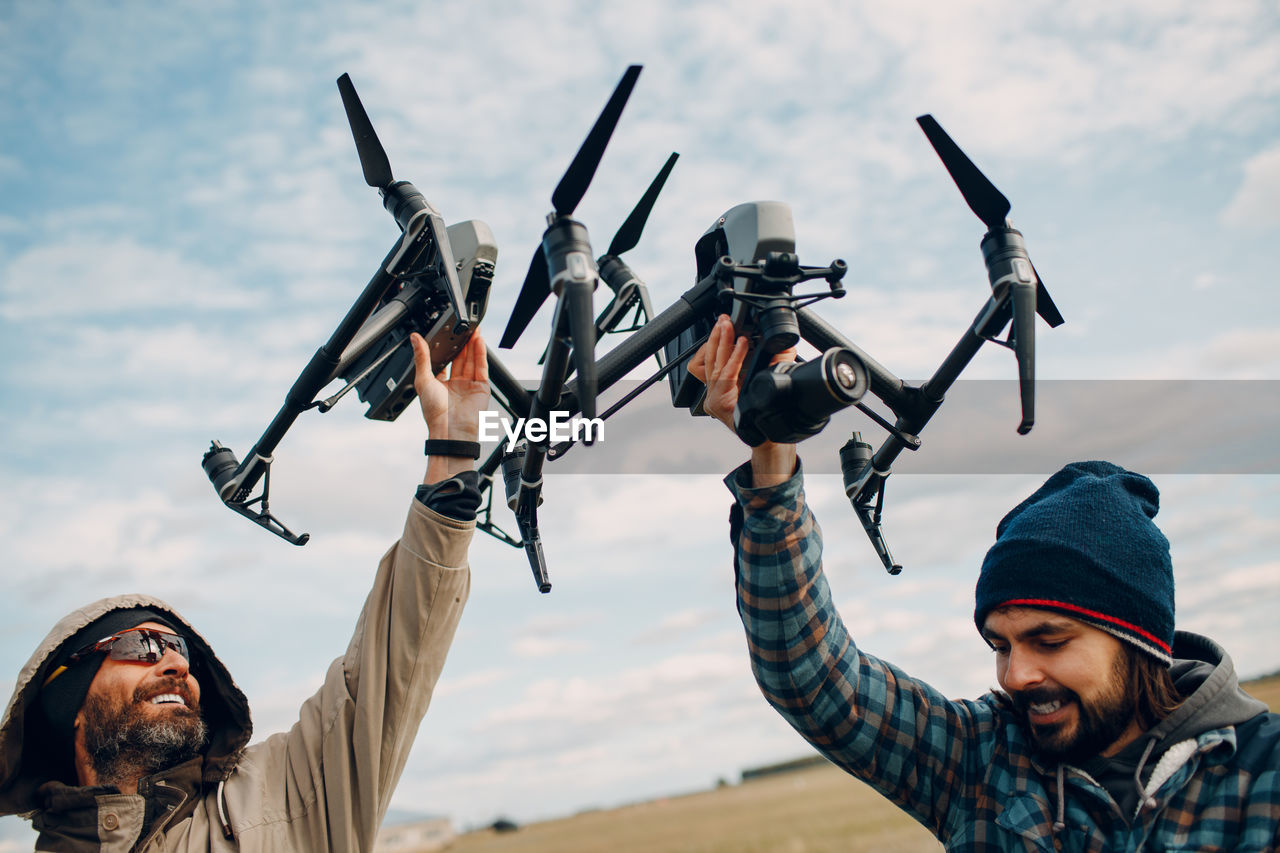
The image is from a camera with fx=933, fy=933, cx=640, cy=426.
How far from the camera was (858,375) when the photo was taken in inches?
161

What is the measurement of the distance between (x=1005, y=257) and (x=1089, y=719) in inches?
88.9

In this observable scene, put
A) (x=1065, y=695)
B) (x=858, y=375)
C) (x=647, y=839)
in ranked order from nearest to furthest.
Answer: (x=858, y=375), (x=1065, y=695), (x=647, y=839)

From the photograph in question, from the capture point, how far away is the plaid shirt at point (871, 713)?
457 centimetres

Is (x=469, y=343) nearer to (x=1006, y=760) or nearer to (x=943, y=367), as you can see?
(x=943, y=367)

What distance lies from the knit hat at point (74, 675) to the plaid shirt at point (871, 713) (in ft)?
13.6

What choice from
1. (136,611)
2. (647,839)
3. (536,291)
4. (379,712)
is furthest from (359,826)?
(647,839)

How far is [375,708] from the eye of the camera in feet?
17.6

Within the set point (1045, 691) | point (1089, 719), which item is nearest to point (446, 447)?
point (1045, 691)

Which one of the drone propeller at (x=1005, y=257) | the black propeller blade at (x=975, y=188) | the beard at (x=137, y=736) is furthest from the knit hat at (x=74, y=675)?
the black propeller blade at (x=975, y=188)

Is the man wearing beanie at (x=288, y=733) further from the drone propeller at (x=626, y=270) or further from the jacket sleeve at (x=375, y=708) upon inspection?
the drone propeller at (x=626, y=270)

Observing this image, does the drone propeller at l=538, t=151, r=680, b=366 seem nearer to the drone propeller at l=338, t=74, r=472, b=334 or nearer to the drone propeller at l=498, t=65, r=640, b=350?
the drone propeller at l=338, t=74, r=472, b=334

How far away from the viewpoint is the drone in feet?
13.4

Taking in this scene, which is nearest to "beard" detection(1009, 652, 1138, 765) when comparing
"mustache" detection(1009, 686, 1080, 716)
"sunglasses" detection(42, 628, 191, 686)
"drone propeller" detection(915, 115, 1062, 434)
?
"mustache" detection(1009, 686, 1080, 716)

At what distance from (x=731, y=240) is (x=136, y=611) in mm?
4640
